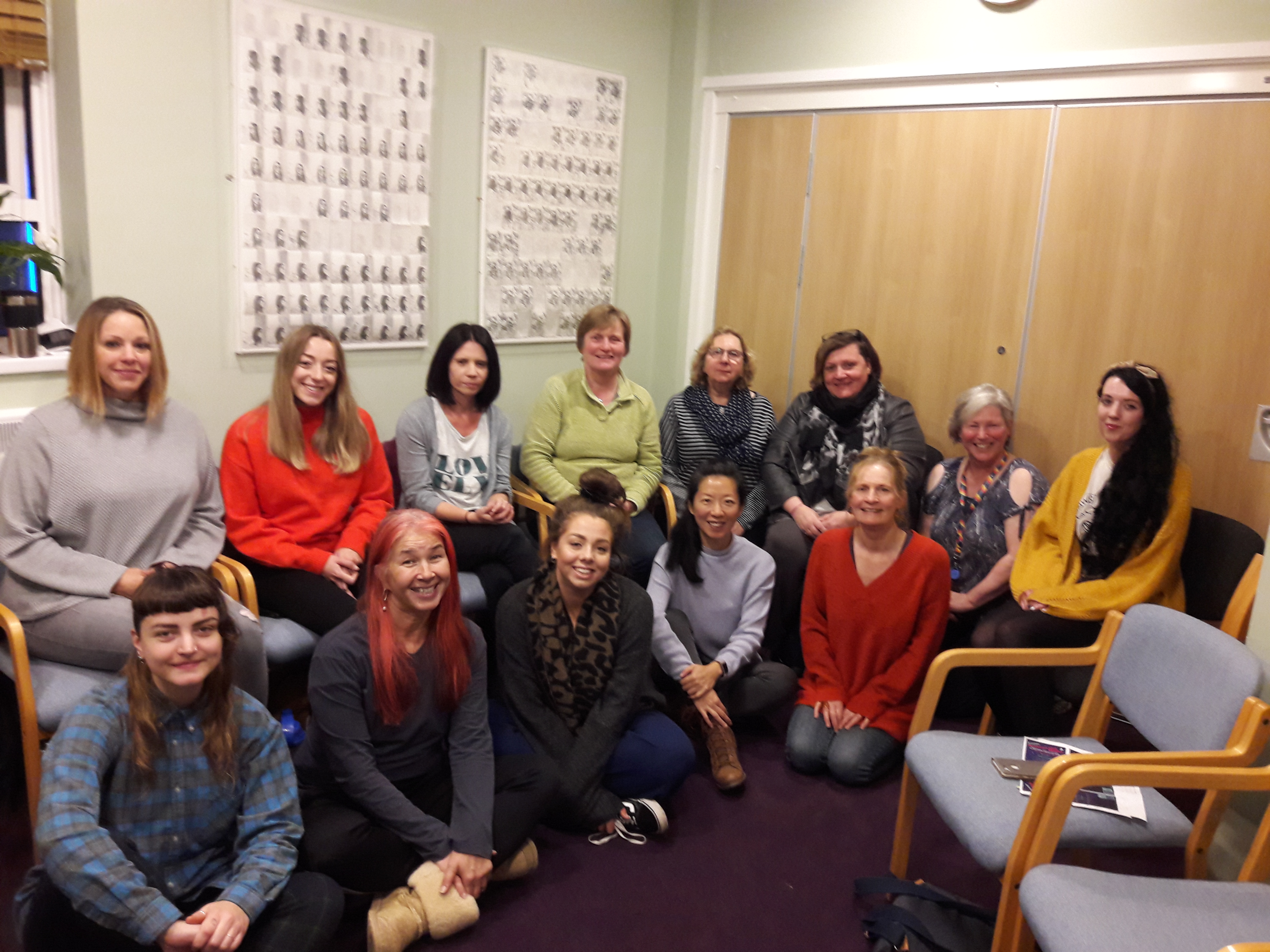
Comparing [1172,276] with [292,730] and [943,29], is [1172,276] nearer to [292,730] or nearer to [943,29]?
[943,29]

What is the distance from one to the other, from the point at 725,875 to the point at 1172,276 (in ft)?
8.24

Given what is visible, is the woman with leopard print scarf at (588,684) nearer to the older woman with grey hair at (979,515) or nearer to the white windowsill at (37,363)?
the older woman with grey hair at (979,515)

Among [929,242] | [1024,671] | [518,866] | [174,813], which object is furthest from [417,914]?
[929,242]

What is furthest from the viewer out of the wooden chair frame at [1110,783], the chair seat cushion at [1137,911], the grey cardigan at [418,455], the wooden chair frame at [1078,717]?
the grey cardigan at [418,455]

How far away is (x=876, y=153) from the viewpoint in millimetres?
4070

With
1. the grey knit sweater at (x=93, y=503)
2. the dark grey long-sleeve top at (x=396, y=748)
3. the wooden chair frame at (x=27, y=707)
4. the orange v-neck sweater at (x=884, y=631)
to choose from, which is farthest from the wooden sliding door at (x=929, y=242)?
the wooden chair frame at (x=27, y=707)

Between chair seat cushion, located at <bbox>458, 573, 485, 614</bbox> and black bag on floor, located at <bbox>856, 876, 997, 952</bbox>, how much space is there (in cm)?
145

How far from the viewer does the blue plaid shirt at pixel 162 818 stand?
1.76 metres

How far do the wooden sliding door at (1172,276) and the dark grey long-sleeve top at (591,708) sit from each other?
197 cm

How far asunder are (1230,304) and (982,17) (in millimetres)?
1366

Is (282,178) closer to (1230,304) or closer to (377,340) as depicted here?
(377,340)

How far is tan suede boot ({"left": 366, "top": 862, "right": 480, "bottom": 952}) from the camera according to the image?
212cm

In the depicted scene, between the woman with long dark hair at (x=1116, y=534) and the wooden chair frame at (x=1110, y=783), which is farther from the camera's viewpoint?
the woman with long dark hair at (x=1116, y=534)

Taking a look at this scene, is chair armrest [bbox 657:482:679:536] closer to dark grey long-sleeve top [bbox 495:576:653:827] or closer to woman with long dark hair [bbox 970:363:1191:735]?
dark grey long-sleeve top [bbox 495:576:653:827]
